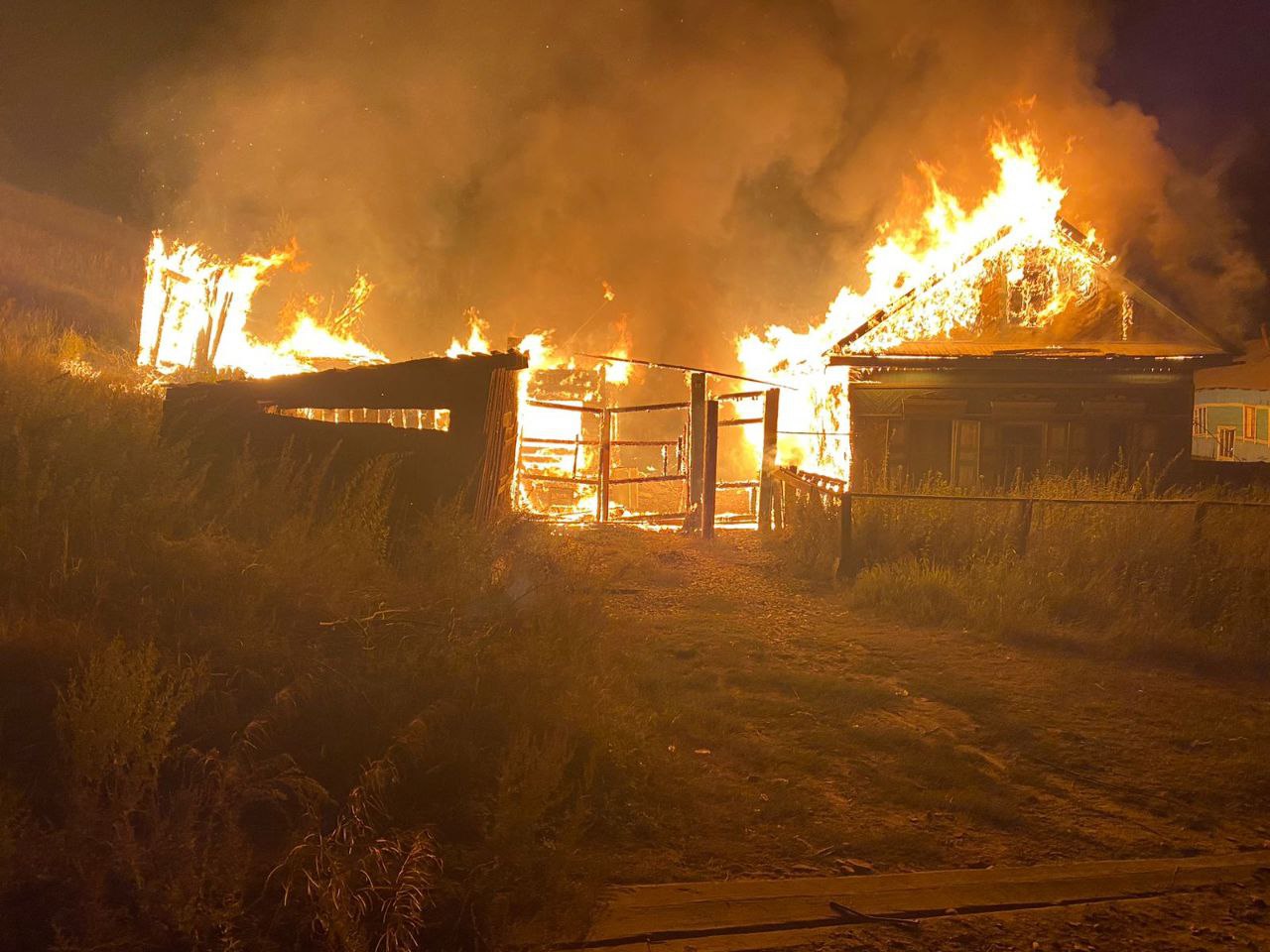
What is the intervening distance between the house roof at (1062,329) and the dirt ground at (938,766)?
916 centimetres

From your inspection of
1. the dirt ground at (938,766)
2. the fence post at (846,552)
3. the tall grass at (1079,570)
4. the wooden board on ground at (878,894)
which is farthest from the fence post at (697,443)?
the wooden board on ground at (878,894)

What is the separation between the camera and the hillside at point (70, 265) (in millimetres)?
15047

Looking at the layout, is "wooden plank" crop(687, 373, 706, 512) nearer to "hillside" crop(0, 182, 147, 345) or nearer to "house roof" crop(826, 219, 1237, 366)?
"house roof" crop(826, 219, 1237, 366)

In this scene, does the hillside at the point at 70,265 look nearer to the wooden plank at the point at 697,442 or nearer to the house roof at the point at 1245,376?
the wooden plank at the point at 697,442

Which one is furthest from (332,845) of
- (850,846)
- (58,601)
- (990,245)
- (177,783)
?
(990,245)

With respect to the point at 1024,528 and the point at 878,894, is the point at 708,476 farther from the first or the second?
the point at 878,894

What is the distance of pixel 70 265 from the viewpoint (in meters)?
16.7

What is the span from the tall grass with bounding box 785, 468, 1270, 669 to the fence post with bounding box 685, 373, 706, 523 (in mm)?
3091

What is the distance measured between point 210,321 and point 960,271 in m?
15.8

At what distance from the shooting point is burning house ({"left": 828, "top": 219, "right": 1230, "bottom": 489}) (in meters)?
15.4

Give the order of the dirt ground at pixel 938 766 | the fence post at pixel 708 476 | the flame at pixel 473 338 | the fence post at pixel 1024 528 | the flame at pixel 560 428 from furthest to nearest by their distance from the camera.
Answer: the flame at pixel 473 338 < the flame at pixel 560 428 < the fence post at pixel 708 476 < the fence post at pixel 1024 528 < the dirt ground at pixel 938 766

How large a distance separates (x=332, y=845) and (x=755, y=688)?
3.53m

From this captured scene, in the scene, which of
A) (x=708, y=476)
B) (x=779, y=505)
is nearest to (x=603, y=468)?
(x=708, y=476)

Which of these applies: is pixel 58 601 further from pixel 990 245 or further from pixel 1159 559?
pixel 990 245
